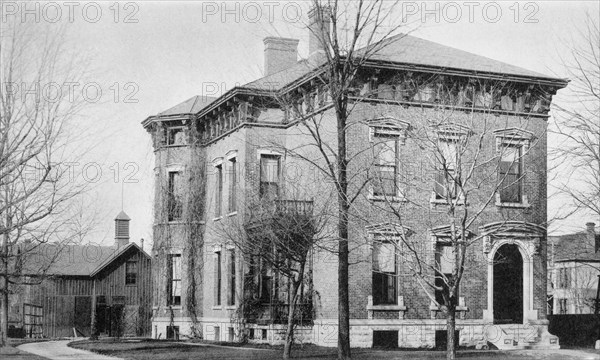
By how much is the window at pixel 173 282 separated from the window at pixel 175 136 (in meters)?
5.10

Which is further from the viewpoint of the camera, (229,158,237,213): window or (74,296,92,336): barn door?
(74,296,92,336): barn door

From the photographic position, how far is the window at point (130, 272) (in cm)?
5244

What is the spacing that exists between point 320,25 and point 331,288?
10.5 meters

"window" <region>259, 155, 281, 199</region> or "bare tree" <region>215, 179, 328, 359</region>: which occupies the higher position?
"window" <region>259, 155, 281, 199</region>

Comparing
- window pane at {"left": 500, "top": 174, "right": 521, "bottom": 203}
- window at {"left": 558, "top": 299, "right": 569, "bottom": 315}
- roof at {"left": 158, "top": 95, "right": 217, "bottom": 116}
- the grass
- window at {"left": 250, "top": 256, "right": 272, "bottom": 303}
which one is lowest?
window at {"left": 558, "top": 299, "right": 569, "bottom": 315}

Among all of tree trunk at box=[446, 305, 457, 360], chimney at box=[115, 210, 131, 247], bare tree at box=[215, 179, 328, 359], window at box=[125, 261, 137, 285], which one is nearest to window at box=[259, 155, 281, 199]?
bare tree at box=[215, 179, 328, 359]

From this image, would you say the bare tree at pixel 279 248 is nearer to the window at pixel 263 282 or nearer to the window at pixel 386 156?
the window at pixel 263 282

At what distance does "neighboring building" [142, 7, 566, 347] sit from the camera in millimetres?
27750

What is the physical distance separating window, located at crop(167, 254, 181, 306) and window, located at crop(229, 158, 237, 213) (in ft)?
18.3

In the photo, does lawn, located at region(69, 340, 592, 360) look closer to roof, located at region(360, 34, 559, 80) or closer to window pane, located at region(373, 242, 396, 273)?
window pane, located at region(373, 242, 396, 273)

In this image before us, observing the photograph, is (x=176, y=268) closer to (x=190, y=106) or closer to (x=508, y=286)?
(x=190, y=106)

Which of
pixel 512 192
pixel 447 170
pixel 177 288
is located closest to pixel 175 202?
pixel 177 288

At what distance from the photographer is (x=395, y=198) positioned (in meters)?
27.2

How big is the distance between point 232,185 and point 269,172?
7.79 feet
